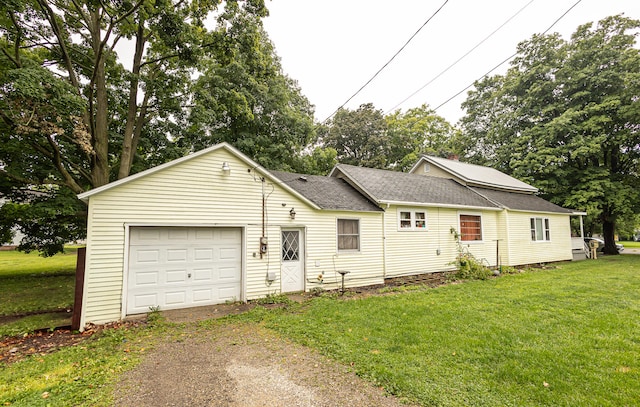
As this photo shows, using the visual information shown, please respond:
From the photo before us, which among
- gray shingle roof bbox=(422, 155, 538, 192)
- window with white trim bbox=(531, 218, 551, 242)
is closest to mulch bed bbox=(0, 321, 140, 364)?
gray shingle roof bbox=(422, 155, 538, 192)

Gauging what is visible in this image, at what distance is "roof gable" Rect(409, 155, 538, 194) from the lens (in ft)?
53.8

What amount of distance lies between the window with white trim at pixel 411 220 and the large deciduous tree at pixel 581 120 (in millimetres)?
13330

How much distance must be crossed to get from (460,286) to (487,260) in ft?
15.6

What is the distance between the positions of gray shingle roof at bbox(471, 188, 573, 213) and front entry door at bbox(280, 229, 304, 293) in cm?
1109

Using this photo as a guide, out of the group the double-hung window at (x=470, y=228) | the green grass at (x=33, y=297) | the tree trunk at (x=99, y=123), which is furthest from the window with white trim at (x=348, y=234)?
the tree trunk at (x=99, y=123)

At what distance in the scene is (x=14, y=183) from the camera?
10.6m

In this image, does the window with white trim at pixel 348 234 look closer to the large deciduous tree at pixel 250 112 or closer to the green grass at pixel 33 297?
the green grass at pixel 33 297

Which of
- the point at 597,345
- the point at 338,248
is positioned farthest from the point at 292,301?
the point at 597,345

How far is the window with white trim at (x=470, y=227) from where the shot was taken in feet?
43.2

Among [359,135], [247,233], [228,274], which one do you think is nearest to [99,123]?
[247,233]

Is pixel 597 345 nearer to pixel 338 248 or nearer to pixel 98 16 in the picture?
pixel 338 248

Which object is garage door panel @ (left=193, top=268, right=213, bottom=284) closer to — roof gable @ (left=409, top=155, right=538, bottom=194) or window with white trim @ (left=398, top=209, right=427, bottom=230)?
window with white trim @ (left=398, top=209, right=427, bottom=230)

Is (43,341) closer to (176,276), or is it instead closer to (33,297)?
(176,276)

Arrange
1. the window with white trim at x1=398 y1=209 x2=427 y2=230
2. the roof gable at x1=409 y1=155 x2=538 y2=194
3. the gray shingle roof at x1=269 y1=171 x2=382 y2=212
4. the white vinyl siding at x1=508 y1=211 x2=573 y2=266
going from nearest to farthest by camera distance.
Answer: the gray shingle roof at x1=269 y1=171 x2=382 y2=212 → the window with white trim at x1=398 y1=209 x2=427 y2=230 → the white vinyl siding at x1=508 y1=211 x2=573 y2=266 → the roof gable at x1=409 y1=155 x2=538 y2=194
